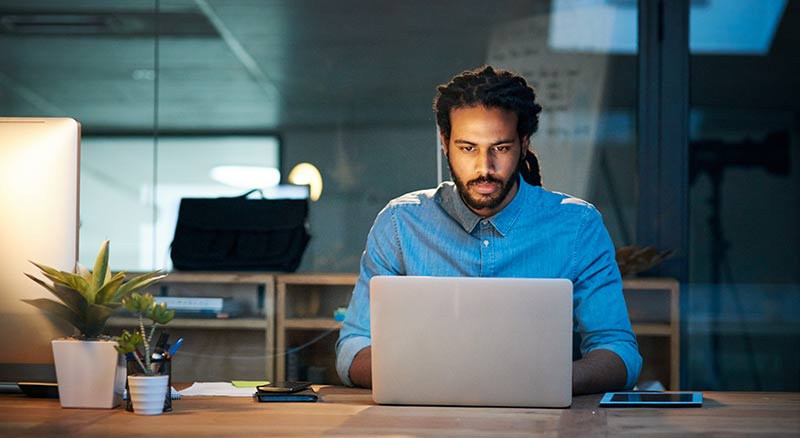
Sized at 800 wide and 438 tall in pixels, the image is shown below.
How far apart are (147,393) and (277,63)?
2.59 m

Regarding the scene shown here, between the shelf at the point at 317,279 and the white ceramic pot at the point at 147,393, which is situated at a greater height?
the shelf at the point at 317,279

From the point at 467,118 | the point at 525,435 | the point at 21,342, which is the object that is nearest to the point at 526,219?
the point at 467,118

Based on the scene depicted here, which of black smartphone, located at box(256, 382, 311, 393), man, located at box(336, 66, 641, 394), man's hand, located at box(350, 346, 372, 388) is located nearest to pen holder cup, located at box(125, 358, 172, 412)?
black smartphone, located at box(256, 382, 311, 393)

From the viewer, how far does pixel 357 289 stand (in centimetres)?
267

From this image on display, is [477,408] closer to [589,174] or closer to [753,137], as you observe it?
[589,174]

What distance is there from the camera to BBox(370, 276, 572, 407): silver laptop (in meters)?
1.91

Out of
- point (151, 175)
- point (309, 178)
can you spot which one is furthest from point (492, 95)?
point (151, 175)

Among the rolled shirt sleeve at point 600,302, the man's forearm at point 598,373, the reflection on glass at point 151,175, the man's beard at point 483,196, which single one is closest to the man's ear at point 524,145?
the man's beard at point 483,196

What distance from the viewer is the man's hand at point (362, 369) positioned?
2.36 meters

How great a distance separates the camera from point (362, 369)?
2389 millimetres

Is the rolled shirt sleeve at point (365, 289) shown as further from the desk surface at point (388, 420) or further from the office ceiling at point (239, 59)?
the office ceiling at point (239, 59)

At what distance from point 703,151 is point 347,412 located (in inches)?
107

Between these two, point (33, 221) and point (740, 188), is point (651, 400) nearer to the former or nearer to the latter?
point (33, 221)

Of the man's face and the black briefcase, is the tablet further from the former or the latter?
the black briefcase
